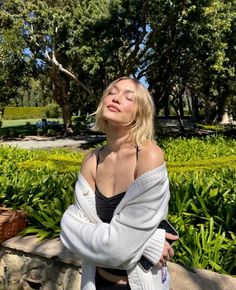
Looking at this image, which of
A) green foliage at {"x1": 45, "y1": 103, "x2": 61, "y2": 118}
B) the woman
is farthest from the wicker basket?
green foliage at {"x1": 45, "y1": 103, "x2": 61, "y2": 118}

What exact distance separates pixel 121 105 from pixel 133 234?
A: 2.14 feet

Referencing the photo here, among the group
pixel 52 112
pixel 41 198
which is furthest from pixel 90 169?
pixel 52 112

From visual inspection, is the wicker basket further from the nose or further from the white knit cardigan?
the nose

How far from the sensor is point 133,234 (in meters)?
1.88

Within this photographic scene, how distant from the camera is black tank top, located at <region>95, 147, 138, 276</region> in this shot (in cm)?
204

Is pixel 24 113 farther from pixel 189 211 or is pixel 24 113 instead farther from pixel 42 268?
pixel 42 268

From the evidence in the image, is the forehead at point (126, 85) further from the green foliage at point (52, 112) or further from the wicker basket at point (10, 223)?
the green foliage at point (52, 112)

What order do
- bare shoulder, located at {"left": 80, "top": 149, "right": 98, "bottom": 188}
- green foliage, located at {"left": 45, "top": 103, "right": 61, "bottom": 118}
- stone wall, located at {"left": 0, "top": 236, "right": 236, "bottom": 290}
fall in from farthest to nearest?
green foliage, located at {"left": 45, "top": 103, "right": 61, "bottom": 118} → stone wall, located at {"left": 0, "top": 236, "right": 236, "bottom": 290} → bare shoulder, located at {"left": 80, "top": 149, "right": 98, "bottom": 188}

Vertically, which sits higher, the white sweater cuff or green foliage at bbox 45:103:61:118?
the white sweater cuff

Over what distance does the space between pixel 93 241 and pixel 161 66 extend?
2419cm

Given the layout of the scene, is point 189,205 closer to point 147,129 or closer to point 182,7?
point 147,129

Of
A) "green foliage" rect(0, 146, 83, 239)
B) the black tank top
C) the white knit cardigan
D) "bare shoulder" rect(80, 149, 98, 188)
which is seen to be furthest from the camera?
"green foliage" rect(0, 146, 83, 239)

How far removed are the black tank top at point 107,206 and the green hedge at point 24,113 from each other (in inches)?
2778

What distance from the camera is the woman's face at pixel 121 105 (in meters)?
2.05
